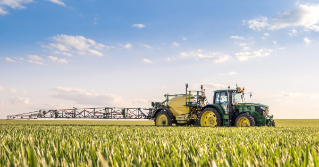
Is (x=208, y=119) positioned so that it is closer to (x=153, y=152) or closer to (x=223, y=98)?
(x=223, y=98)

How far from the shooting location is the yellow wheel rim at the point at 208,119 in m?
13.3

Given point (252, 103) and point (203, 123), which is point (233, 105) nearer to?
point (252, 103)

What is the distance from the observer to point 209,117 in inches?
535

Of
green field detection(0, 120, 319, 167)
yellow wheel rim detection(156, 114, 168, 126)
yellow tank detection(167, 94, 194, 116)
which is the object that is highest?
yellow tank detection(167, 94, 194, 116)

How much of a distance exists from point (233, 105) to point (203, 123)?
75.1 inches

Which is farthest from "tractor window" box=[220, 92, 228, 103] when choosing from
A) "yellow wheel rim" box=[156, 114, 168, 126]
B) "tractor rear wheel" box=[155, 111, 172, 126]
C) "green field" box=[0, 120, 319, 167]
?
"green field" box=[0, 120, 319, 167]

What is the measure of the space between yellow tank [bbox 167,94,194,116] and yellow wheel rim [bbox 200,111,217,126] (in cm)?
137

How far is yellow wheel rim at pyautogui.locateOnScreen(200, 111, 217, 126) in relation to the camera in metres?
13.3

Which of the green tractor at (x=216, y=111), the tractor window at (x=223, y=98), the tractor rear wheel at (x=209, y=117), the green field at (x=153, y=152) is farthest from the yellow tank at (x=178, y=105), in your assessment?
the green field at (x=153, y=152)

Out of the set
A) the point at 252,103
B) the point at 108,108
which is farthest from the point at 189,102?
the point at 108,108

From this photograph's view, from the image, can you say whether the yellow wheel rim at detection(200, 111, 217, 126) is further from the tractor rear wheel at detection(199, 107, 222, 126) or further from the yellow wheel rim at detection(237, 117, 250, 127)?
the yellow wheel rim at detection(237, 117, 250, 127)

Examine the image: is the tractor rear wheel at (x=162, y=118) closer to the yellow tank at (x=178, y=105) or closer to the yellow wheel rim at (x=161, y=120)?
the yellow wheel rim at (x=161, y=120)

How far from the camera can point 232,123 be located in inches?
507

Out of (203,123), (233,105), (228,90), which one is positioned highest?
(228,90)
